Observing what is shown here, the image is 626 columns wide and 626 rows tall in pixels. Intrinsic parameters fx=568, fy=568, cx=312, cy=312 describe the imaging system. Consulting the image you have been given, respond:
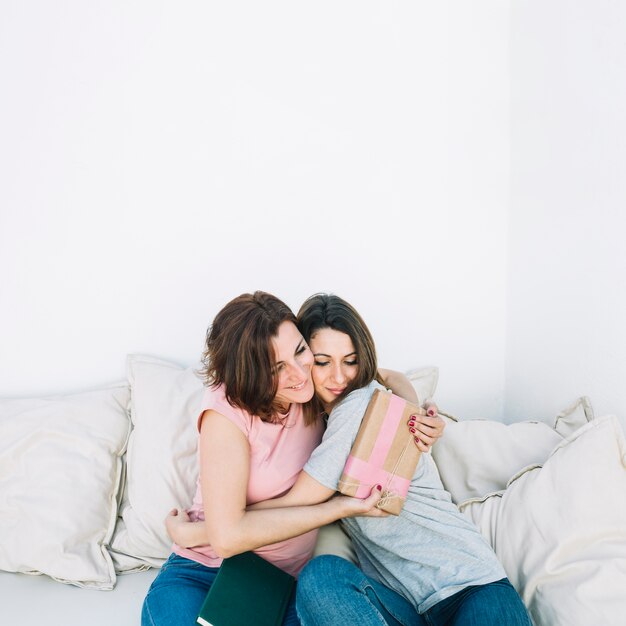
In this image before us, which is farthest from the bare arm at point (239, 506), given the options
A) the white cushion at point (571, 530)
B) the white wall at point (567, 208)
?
the white wall at point (567, 208)

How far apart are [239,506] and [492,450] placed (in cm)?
74

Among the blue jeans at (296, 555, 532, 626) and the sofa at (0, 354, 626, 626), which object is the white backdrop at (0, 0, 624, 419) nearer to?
the sofa at (0, 354, 626, 626)

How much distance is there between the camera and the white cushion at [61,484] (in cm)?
144

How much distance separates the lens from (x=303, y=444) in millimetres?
1297

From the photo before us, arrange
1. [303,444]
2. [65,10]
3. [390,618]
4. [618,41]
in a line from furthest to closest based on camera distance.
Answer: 1. [65,10]
2. [618,41]
3. [303,444]
4. [390,618]

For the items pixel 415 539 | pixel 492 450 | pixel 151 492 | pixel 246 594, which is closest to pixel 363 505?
pixel 415 539

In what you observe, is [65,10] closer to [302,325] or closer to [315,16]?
[315,16]

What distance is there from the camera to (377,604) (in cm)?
112

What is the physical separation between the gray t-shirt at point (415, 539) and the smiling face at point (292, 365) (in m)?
0.09

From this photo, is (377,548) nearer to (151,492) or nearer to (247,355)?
(247,355)

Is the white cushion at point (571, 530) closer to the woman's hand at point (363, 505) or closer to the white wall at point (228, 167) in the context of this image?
the woman's hand at point (363, 505)

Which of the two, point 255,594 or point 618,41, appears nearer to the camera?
point 255,594

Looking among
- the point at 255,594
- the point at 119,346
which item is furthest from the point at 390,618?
the point at 119,346

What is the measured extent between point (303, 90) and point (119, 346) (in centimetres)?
99
